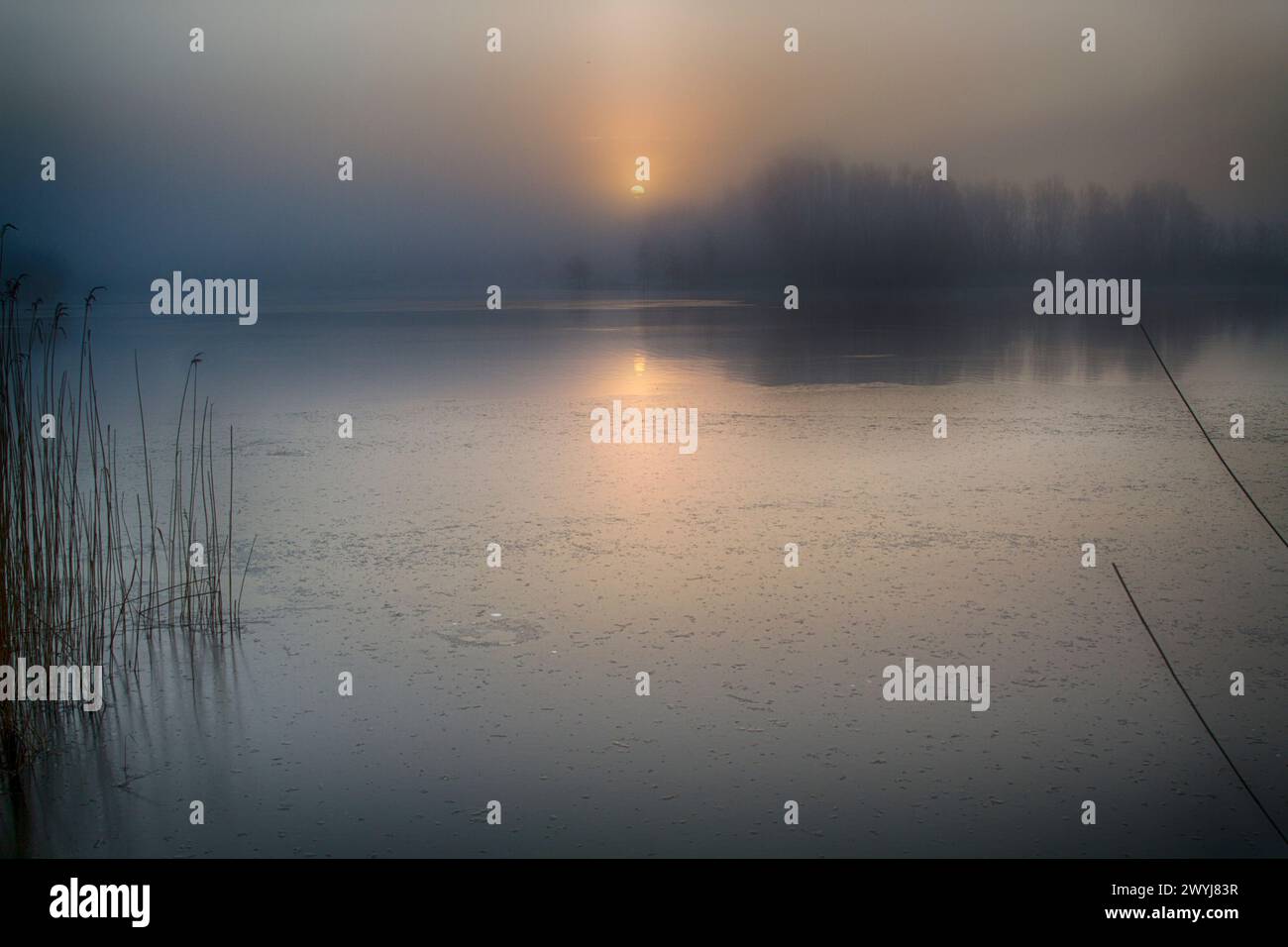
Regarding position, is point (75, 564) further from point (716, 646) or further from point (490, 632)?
point (716, 646)

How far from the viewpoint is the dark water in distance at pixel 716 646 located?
8.01 ft

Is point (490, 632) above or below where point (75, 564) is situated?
below

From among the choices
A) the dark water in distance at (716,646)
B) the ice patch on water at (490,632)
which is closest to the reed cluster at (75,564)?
the dark water in distance at (716,646)

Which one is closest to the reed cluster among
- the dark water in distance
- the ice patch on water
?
the dark water in distance

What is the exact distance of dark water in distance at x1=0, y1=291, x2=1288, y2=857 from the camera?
244 centimetres

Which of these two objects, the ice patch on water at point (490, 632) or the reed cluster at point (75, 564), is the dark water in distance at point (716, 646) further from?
the reed cluster at point (75, 564)

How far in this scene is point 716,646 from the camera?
3408mm

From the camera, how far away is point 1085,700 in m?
3.00

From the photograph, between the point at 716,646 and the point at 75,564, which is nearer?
the point at 716,646

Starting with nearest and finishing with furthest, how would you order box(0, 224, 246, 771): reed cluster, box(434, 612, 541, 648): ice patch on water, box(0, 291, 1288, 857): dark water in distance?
box(0, 291, 1288, 857): dark water in distance → box(0, 224, 246, 771): reed cluster → box(434, 612, 541, 648): ice patch on water

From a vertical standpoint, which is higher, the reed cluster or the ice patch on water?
the reed cluster

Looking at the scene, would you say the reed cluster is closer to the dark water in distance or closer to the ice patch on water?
the dark water in distance

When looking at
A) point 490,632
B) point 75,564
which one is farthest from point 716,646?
point 75,564
